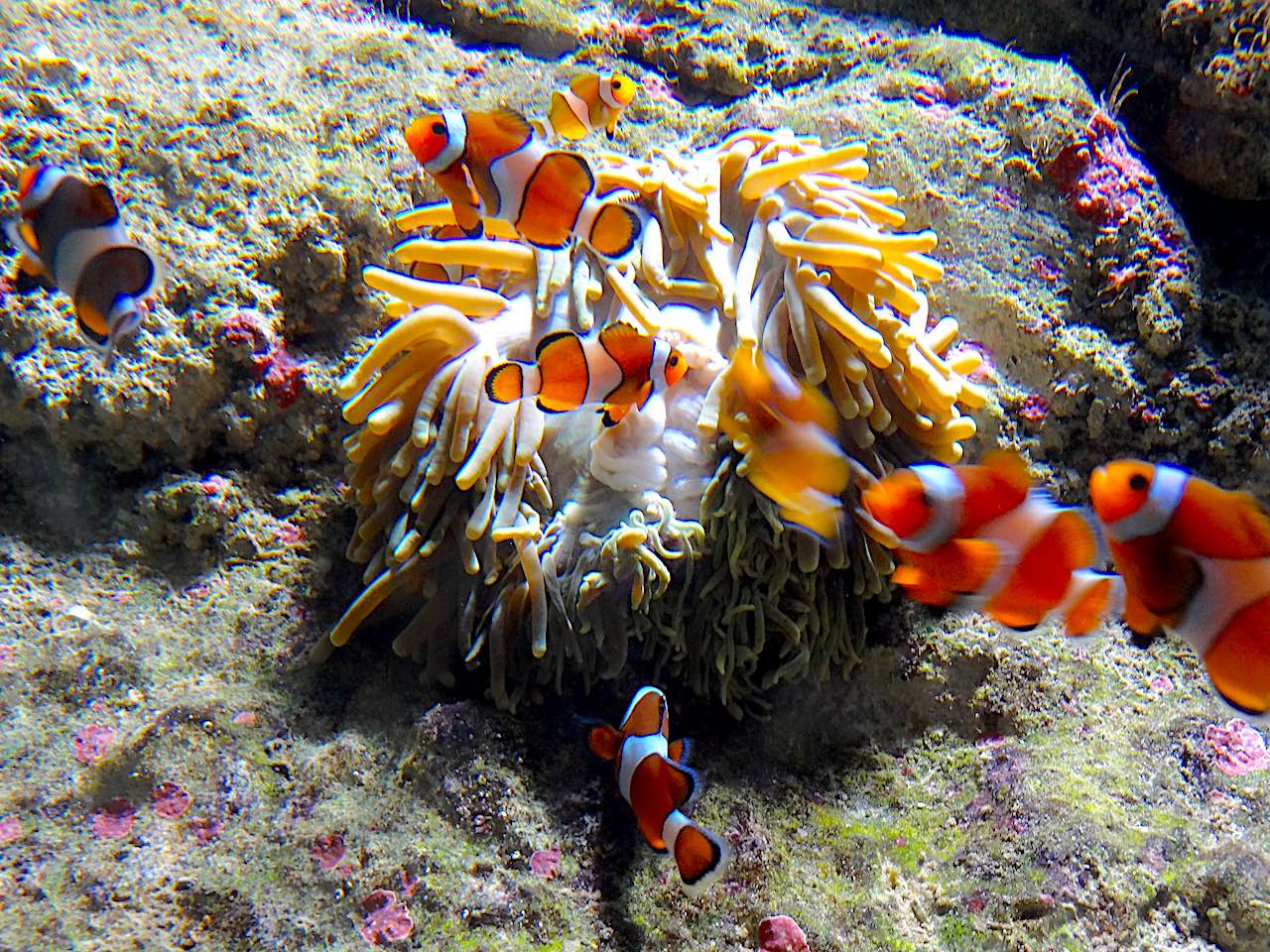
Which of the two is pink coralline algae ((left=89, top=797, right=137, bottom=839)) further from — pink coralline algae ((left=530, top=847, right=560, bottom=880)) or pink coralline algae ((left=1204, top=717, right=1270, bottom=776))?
pink coralline algae ((left=1204, top=717, right=1270, bottom=776))

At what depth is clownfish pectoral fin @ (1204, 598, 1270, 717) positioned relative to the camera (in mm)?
1333

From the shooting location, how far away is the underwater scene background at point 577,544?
1753 mm

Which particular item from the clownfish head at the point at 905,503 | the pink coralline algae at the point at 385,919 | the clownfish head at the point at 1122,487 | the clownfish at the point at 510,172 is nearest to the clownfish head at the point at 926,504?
the clownfish head at the point at 905,503

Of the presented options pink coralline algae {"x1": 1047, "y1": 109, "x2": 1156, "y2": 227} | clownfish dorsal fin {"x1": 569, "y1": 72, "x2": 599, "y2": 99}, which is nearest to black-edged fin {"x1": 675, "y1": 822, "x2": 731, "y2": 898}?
clownfish dorsal fin {"x1": 569, "y1": 72, "x2": 599, "y2": 99}

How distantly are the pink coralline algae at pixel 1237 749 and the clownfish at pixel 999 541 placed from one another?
2.56 ft

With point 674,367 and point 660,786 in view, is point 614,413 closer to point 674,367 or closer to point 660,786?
point 674,367

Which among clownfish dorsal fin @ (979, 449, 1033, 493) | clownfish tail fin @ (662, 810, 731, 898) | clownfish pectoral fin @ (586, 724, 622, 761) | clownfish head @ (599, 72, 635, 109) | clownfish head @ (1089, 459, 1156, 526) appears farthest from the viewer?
clownfish head @ (599, 72, 635, 109)

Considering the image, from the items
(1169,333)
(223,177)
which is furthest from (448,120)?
(1169,333)

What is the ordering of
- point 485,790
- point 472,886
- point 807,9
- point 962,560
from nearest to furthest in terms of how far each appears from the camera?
point 962,560
point 472,886
point 485,790
point 807,9

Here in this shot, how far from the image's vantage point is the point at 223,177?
2.51 metres

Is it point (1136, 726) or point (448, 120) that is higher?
point (448, 120)

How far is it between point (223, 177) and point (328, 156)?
1.06 feet

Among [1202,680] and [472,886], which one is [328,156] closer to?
[472,886]

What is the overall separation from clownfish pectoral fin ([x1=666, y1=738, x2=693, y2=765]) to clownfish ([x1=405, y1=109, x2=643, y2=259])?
124cm
